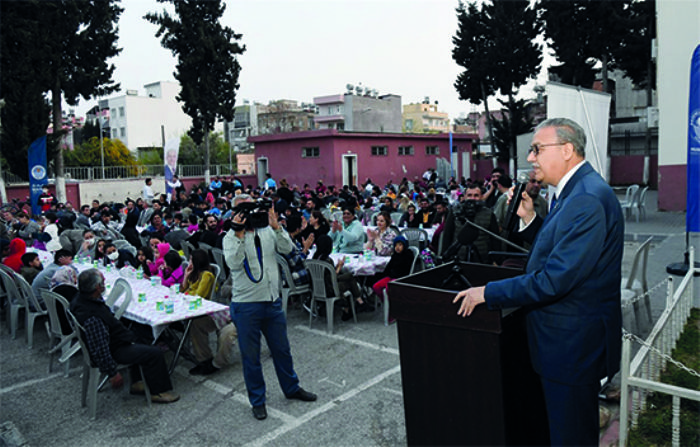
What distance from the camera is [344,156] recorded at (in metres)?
27.6

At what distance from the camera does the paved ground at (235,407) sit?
4082 mm

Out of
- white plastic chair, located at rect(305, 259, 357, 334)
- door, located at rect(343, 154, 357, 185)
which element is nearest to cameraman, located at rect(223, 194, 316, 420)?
white plastic chair, located at rect(305, 259, 357, 334)

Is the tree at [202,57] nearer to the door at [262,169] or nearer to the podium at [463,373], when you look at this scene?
the door at [262,169]

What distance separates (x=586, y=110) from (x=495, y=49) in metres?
25.4

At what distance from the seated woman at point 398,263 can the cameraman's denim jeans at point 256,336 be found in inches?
98.3

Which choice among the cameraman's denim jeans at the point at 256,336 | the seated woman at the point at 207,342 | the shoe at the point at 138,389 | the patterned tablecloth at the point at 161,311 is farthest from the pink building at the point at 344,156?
the cameraman's denim jeans at the point at 256,336

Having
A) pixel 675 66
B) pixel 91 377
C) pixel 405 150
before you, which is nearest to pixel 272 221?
pixel 91 377

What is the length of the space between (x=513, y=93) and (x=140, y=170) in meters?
22.7

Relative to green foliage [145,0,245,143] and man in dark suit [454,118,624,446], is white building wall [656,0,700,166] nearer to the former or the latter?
man in dark suit [454,118,624,446]

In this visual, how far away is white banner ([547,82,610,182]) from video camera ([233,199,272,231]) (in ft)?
15.7

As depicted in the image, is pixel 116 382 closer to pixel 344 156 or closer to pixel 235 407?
pixel 235 407

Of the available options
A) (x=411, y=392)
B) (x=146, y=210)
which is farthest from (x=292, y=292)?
(x=146, y=210)

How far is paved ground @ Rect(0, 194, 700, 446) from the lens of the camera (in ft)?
13.4

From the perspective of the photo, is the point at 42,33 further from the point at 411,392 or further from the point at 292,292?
the point at 411,392
